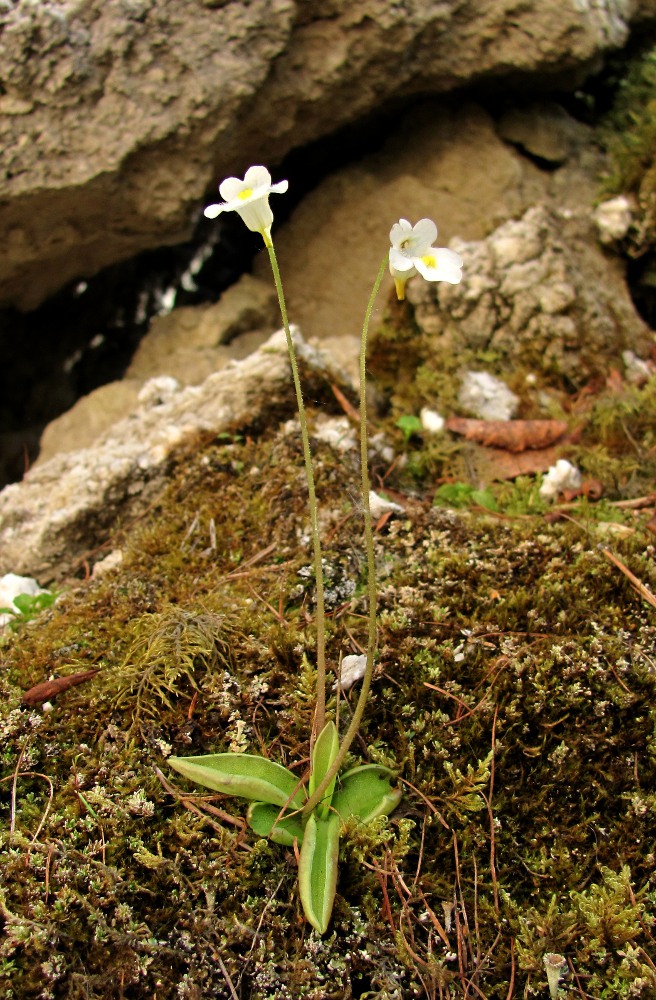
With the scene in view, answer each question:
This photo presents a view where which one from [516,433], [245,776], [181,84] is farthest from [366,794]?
[181,84]

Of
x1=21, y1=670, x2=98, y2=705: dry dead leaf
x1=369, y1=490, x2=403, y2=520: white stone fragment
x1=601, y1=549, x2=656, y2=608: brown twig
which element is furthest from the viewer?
x1=369, y1=490, x2=403, y2=520: white stone fragment

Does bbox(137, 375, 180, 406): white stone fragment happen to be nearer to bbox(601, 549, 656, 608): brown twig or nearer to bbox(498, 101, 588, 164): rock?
bbox(601, 549, 656, 608): brown twig

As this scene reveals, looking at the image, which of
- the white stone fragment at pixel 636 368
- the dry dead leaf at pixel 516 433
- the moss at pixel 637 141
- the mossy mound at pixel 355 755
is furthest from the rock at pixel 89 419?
the moss at pixel 637 141

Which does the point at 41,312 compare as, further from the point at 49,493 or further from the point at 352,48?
the point at 352,48

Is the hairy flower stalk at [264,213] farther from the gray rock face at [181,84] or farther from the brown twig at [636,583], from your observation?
the gray rock face at [181,84]

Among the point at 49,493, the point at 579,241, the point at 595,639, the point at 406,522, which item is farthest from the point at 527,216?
the point at 49,493

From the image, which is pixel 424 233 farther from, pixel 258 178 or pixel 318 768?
pixel 318 768

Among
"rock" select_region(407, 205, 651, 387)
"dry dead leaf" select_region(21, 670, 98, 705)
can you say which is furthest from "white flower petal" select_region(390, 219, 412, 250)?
"rock" select_region(407, 205, 651, 387)

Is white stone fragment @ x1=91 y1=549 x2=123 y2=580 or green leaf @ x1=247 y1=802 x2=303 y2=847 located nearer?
green leaf @ x1=247 y1=802 x2=303 y2=847
